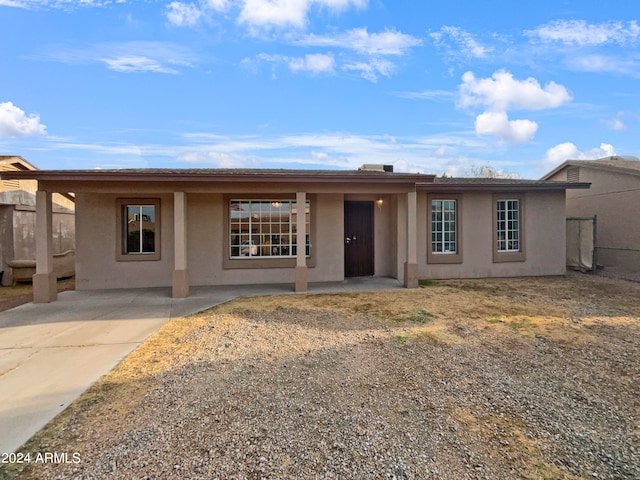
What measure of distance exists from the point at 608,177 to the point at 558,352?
456 inches

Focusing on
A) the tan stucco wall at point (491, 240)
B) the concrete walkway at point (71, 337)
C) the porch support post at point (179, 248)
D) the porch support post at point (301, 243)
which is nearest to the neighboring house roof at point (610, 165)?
the tan stucco wall at point (491, 240)

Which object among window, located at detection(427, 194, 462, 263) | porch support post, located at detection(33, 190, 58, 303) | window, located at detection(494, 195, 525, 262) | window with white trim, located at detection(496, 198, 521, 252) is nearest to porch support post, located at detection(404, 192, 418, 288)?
window, located at detection(427, 194, 462, 263)

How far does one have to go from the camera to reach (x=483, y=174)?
1195 inches

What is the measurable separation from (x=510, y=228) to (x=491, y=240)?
88 centimetres

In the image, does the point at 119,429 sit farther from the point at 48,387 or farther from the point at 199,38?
the point at 199,38

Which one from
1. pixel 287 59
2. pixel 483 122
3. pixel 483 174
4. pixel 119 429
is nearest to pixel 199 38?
pixel 287 59

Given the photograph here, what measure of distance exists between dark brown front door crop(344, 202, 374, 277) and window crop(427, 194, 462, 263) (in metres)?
1.86

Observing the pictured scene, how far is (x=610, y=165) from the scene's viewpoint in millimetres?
12039

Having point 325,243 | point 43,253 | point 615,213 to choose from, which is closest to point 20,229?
point 43,253

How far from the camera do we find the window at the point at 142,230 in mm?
8977

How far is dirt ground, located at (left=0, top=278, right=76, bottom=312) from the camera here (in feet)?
24.7

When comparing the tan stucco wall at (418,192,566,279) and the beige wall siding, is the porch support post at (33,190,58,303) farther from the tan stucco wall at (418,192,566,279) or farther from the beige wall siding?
the beige wall siding

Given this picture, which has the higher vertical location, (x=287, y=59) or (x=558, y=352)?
(x=287, y=59)

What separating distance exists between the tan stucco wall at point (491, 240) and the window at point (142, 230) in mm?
7827
